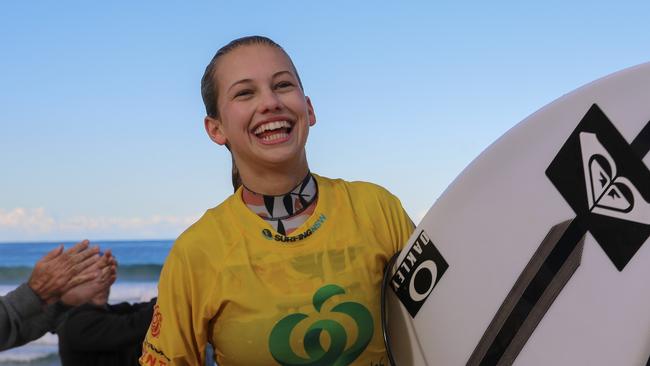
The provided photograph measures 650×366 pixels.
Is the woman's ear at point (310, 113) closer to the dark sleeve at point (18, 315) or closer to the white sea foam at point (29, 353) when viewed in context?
the dark sleeve at point (18, 315)

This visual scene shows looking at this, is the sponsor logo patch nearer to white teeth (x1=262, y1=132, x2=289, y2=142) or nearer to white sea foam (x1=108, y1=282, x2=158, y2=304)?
white teeth (x1=262, y1=132, x2=289, y2=142)

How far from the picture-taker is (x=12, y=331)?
389cm

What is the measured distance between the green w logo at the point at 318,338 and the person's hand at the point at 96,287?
85.7 inches

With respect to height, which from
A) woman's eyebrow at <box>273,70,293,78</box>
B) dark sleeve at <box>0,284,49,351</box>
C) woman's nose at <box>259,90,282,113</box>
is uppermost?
woman's eyebrow at <box>273,70,293,78</box>

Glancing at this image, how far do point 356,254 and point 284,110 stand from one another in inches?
13.5

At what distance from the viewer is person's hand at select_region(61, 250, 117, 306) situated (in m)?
3.64

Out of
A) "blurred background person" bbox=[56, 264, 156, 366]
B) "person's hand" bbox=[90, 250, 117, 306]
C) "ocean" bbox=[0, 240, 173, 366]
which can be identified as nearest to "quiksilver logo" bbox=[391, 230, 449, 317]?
"blurred background person" bbox=[56, 264, 156, 366]

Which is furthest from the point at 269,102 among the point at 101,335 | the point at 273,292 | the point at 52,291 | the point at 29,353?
the point at 29,353

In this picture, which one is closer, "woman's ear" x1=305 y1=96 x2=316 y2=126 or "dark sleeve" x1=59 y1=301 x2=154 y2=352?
"woman's ear" x1=305 y1=96 x2=316 y2=126

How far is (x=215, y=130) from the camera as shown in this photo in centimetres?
188

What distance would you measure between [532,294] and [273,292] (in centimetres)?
56

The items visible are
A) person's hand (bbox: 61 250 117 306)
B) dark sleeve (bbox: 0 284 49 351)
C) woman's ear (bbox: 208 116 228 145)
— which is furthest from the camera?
dark sleeve (bbox: 0 284 49 351)

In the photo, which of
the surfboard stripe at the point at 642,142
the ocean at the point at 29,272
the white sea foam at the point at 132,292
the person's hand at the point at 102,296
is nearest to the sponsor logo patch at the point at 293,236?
the surfboard stripe at the point at 642,142

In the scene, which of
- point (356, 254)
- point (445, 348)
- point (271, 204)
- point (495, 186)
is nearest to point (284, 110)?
Answer: point (271, 204)
